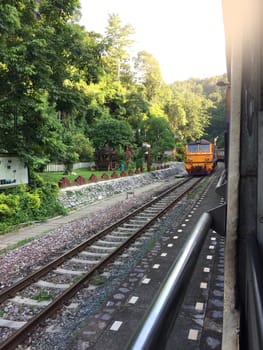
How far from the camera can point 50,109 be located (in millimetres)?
11188

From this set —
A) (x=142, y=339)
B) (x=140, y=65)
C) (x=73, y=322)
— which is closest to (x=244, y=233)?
(x=142, y=339)

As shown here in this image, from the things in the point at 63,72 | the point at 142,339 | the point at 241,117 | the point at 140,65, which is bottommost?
the point at 142,339

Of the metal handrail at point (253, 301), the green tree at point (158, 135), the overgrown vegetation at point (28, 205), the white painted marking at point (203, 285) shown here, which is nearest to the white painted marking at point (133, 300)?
the white painted marking at point (203, 285)

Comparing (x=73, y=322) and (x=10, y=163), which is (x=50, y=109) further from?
(x=73, y=322)

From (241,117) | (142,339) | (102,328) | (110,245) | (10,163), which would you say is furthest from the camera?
(10,163)

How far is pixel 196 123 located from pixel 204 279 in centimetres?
4901

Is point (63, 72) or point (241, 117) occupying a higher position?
point (63, 72)

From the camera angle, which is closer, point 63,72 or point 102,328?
point 102,328

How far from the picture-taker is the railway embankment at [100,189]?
516 inches

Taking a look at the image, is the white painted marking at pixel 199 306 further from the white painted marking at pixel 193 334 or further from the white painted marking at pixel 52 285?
the white painted marking at pixel 52 285

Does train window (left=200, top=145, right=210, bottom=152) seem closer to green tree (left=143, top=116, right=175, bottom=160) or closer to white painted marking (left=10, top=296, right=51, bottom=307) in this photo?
green tree (left=143, top=116, right=175, bottom=160)

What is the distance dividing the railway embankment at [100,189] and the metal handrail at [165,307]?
38.5 feet

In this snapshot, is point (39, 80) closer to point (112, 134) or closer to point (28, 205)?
point (28, 205)

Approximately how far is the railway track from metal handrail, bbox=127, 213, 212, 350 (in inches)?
115
